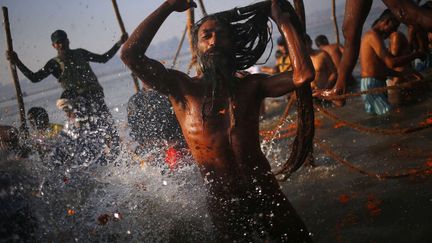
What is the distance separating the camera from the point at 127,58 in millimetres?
2510

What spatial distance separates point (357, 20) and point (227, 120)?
162cm

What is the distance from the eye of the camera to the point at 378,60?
6688mm

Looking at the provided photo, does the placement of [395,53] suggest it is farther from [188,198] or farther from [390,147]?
[188,198]

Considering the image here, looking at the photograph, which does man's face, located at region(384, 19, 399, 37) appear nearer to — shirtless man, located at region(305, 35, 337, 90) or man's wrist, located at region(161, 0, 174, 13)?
shirtless man, located at region(305, 35, 337, 90)

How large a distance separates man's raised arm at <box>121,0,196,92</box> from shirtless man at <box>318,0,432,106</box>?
62.0 inches

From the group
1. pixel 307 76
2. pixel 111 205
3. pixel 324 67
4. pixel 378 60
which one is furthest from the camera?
pixel 324 67

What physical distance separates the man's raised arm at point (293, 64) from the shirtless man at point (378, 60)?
183 inches

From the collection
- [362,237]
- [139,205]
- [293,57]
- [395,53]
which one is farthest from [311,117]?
[395,53]

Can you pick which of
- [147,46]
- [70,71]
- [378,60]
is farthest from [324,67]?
[147,46]

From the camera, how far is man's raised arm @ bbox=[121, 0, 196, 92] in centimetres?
251

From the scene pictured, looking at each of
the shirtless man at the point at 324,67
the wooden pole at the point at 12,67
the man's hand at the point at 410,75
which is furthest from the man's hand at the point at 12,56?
the man's hand at the point at 410,75

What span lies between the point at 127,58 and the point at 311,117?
5.32ft

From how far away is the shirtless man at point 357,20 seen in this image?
8.45 feet

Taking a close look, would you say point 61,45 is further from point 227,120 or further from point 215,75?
point 227,120
